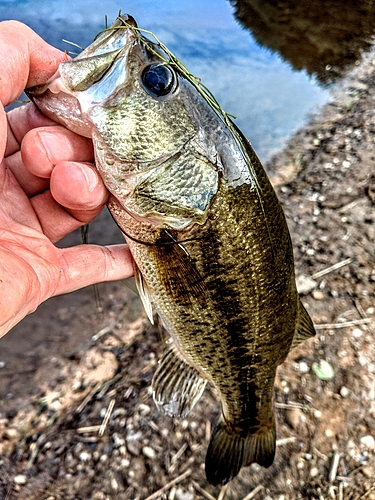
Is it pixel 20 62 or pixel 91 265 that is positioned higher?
pixel 20 62

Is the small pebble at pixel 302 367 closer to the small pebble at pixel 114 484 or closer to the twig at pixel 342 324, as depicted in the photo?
the twig at pixel 342 324

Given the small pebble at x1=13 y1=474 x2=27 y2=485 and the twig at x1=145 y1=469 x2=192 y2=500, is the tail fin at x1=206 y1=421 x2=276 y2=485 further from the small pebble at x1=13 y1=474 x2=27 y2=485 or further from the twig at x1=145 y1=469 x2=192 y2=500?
the small pebble at x1=13 y1=474 x2=27 y2=485

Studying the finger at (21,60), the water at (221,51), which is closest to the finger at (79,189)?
the finger at (21,60)

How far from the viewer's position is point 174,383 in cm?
229

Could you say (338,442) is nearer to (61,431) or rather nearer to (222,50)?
(61,431)

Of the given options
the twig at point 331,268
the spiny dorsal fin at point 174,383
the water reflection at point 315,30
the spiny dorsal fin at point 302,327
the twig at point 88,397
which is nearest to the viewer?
the spiny dorsal fin at point 302,327

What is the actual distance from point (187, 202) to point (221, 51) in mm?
6515

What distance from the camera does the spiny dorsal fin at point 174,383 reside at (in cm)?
228

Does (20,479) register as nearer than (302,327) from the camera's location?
No

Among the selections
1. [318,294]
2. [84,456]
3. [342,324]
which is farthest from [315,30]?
[84,456]

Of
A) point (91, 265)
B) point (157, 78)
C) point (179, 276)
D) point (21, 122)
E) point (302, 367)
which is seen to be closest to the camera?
point (157, 78)

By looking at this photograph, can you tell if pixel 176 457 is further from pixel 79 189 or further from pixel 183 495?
pixel 79 189

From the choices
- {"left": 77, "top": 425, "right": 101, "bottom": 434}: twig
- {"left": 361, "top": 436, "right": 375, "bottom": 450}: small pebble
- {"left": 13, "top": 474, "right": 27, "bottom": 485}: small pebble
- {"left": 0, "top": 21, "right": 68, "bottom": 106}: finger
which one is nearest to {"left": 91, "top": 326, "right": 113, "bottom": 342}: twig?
{"left": 77, "top": 425, "right": 101, "bottom": 434}: twig

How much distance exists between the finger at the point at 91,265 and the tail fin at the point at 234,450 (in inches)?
39.9
